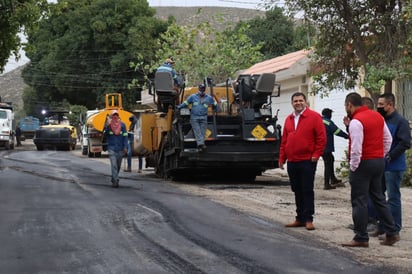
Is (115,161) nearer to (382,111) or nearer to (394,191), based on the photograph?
(382,111)

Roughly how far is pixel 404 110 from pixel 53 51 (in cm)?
3929

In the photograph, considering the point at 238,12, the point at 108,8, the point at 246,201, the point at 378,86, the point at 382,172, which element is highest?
the point at 238,12

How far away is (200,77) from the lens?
3588cm

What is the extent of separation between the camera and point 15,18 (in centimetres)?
1608

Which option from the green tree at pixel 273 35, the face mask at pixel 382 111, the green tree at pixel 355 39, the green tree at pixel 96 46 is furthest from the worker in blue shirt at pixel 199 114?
the green tree at pixel 273 35

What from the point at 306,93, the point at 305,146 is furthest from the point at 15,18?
the point at 306,93

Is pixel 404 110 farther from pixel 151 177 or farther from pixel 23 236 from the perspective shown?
pixel 23 236

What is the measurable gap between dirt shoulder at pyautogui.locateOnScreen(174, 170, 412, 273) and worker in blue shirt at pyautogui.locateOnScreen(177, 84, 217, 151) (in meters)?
1.11

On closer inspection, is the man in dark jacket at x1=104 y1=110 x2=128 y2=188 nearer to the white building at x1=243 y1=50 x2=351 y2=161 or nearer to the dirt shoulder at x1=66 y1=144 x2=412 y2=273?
the dirt shoulder at x1=66 y1=144 x2=412 y2=273

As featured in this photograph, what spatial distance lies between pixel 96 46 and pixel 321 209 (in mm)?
42358

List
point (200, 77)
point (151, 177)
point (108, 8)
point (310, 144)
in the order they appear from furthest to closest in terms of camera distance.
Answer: point (108, 8), point (200, 77), point (151, 177), point (310, 144)

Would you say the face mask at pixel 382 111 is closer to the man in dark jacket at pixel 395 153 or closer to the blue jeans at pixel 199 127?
the man in dark jacket at pixel 395 153

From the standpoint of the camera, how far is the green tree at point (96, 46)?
50.3 m

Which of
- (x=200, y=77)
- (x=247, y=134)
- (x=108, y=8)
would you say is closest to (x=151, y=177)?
(x=247, y=134)
